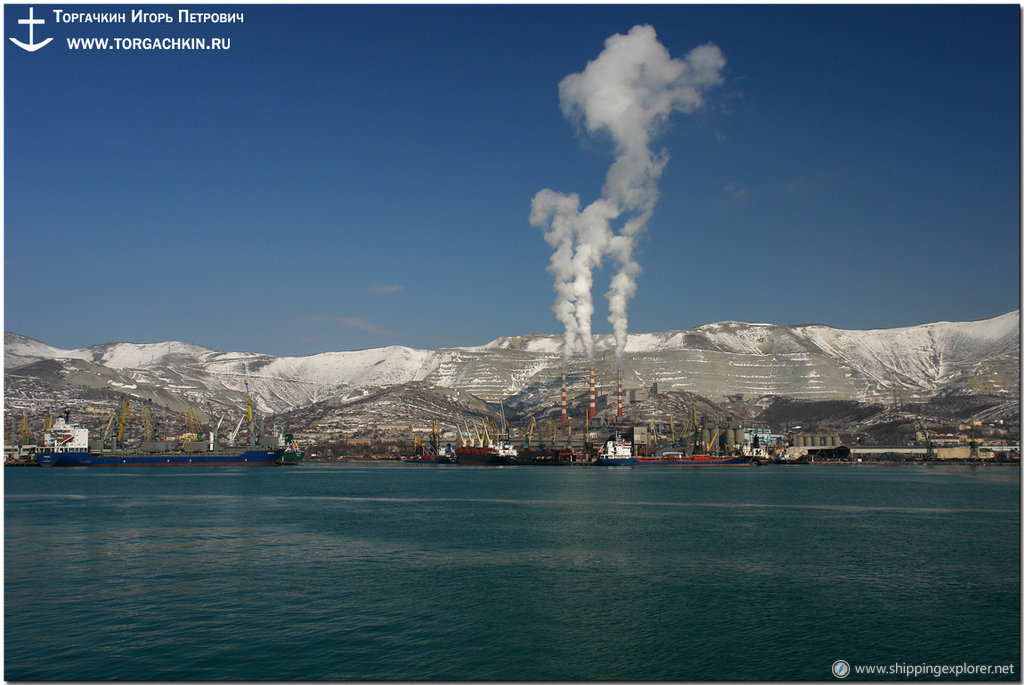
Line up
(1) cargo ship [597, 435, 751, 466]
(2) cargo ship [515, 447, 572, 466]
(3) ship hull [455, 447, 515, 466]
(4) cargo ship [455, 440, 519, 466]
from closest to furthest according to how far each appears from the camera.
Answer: (1) cargo ship [597, 435, 751, 466] → (2) cargo ship [515, 447, 572, 466] → (3) ship hull [455, 447, 515, 466] → (4) cargo ship [455, 440, 519, 466]

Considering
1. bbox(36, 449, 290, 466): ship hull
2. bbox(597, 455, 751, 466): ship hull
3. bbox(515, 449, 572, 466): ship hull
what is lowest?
bbox(597, 455, 751, 466): ship hull

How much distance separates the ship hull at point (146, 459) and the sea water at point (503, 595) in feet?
292

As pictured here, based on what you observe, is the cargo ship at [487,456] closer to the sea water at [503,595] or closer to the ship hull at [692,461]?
the ship hull at [692,461]

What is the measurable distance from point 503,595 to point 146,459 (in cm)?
12664

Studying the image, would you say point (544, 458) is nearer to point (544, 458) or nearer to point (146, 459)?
point (544, 458)

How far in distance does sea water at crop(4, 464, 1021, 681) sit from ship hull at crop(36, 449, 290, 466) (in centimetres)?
8899

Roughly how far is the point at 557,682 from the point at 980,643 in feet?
36.5

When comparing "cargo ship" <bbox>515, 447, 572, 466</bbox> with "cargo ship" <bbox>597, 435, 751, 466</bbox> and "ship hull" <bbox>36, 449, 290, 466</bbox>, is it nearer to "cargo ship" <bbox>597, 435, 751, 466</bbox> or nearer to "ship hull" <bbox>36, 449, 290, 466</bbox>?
"cargo ship" <bbox>597, 435, 751, 466</bbox>

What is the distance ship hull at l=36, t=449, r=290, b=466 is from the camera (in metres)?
130

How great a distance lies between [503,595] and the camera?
24109mm

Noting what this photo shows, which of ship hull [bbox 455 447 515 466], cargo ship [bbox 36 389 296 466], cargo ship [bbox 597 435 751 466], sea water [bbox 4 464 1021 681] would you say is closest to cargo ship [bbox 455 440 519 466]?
ship hull [bbox 455 447 515 466]

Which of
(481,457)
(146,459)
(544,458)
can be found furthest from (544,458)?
(146,459)

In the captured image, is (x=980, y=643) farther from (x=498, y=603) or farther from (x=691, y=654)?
(x=498, y=603)

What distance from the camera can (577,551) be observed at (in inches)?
1277
